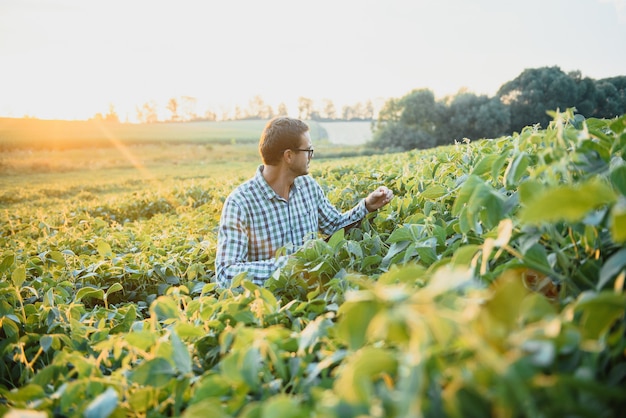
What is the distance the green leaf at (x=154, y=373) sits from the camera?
1.04 metres

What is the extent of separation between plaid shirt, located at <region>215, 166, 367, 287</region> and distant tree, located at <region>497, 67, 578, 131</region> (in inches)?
1834

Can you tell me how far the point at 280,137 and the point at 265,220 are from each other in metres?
0.67

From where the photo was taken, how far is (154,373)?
106cm

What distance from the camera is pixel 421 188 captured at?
8.79ft

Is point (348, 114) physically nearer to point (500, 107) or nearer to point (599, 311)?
point (500, 107)

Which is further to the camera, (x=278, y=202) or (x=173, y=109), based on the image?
(x=173, y=109)

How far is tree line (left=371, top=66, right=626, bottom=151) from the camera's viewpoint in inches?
1770

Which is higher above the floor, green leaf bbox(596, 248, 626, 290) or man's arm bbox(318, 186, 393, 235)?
green leaf bbox(596, 248, 626, 290)

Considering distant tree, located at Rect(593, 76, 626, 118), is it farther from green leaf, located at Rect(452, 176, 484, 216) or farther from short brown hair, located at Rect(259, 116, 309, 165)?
green leaf, located at Rect(452, 176, 484, 216)

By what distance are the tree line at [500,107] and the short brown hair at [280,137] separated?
43905mm

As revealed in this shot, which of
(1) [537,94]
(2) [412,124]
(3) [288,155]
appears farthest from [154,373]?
(1) [537,94]

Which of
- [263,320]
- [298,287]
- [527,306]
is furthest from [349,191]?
[527,306]

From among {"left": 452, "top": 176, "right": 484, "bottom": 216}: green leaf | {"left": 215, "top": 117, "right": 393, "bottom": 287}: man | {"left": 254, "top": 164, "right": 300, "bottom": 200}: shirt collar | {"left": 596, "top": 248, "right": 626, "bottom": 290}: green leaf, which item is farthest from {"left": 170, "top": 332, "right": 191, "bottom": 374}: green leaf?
{"left": 254, "top": 164, "right": 300, "bottom": 200}: shirt collar

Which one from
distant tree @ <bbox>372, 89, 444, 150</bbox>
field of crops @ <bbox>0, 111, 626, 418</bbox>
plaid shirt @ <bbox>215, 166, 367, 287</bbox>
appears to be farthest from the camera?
distant tree @ <bbox>372, 89, 444, 150</bbox>
